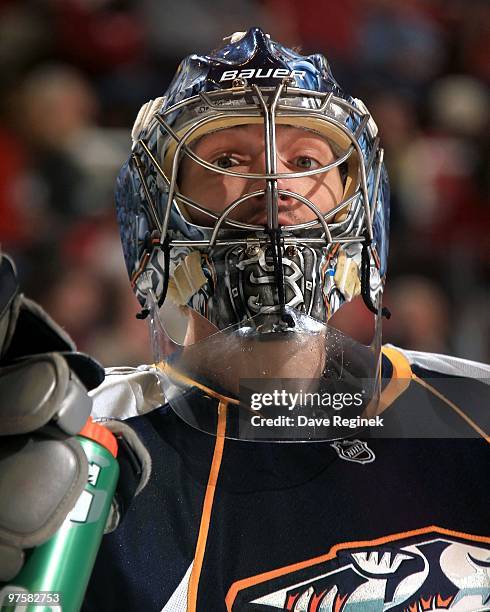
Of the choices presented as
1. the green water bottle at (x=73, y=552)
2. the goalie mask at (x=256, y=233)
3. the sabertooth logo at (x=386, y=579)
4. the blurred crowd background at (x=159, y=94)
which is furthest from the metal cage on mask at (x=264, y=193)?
the blurred crowd background at (x=159, y=94)

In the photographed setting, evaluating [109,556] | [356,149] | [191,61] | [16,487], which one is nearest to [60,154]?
[191,61]

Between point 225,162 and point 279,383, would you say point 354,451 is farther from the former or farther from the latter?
point 225,162

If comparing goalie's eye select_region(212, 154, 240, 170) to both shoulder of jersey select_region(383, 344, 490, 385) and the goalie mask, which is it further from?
shoulder of jersey select_region(383, 344, 490, 385)

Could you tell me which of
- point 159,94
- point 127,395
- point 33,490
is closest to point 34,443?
point 33,490

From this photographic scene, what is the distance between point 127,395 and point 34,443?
798 mm

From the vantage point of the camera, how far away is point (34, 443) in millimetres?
829

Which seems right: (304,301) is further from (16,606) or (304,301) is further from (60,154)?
(60,154)

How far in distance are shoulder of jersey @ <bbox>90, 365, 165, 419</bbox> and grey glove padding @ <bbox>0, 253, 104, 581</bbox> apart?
72 centimetres

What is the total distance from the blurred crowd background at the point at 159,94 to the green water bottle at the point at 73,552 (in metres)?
1.44

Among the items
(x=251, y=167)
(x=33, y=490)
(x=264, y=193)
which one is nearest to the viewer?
(x=33, y=490)

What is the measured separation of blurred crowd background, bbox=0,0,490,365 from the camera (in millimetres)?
2391

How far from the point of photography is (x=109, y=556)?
4.35ft

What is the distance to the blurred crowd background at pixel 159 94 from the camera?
7.84 feet

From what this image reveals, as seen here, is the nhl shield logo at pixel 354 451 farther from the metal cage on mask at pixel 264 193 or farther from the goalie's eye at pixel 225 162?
the goalie's eye at pixel 225 162
